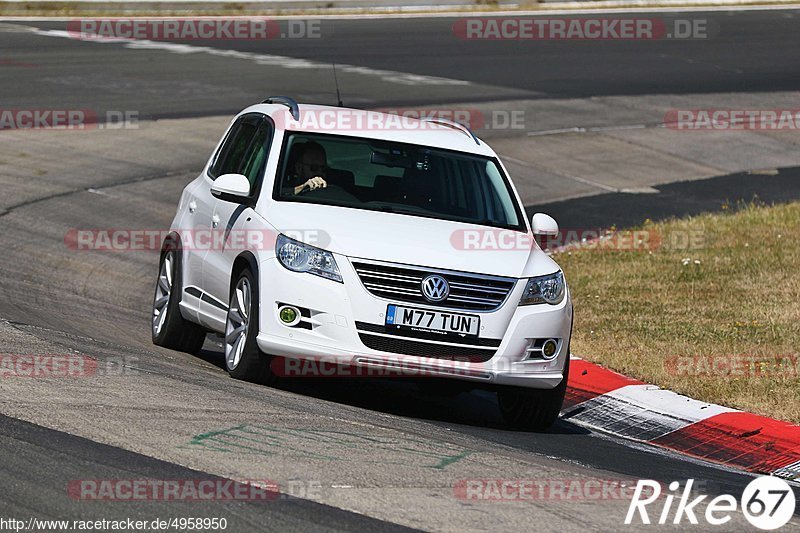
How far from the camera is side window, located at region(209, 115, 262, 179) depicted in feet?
33.7

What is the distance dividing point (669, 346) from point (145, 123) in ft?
38.3

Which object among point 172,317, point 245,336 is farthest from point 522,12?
point 245,336

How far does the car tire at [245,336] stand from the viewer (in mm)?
8719

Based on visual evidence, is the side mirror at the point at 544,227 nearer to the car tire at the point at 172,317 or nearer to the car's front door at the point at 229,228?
the car's front door at the point at 229,228

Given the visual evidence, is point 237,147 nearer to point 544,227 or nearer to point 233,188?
point 233,188

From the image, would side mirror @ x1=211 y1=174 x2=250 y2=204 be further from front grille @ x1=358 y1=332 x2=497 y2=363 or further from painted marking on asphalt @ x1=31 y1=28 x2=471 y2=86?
painted marking on asphalt @ x1=31 y1=28 x2=471 y2=86

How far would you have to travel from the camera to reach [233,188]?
9.25m

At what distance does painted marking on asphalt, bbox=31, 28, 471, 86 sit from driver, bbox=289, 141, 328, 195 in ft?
54.9

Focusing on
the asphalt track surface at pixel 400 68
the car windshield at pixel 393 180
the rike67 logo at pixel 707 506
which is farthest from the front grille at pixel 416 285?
the asphalt track surface at pixel 400 68

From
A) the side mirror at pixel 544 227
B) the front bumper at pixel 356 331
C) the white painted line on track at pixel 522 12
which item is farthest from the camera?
the white painted line on track at pixel 522 12

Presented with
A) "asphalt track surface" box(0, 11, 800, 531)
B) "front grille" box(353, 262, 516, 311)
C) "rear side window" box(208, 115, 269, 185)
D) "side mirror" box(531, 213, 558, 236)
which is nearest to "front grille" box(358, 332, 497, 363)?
"front grille" box(353, 262, 516, 311)

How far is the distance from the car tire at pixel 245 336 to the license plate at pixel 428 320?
0.85 m

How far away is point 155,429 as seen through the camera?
277 inches

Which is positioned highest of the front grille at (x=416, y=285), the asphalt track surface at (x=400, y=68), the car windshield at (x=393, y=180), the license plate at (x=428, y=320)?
the car windshield at (x=393, y=180)
